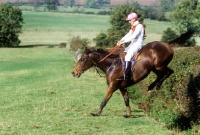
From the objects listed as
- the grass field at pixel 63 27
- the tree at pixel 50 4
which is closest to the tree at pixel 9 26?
the grass field at pixel 63 27

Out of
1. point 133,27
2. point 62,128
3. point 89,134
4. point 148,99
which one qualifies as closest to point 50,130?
point 62,128

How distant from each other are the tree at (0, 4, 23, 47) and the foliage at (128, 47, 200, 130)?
219 feet

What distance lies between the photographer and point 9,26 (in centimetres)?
8275

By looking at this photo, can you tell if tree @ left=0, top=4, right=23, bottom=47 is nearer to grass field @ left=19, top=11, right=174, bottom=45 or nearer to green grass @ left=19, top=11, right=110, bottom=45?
grass field @ left=19, top=11, right=174, bottom=45

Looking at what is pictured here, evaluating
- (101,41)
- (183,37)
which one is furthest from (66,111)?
(101,41)

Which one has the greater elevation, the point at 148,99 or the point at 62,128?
the point at 62,128

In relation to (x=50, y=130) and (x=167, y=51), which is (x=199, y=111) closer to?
(x=167, y=51)

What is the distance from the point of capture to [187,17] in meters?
80.4

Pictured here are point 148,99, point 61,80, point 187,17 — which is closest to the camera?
point 148,99

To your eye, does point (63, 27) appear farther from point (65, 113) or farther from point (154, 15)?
point (65, 113)

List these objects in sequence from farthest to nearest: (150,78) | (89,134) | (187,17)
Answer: (187,17) < (150,78) < (89,134)

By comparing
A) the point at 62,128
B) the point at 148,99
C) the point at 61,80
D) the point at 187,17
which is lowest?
the point at 187,17

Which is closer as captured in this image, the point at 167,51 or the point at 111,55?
the point at 167,51

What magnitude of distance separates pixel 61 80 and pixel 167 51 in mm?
13646
